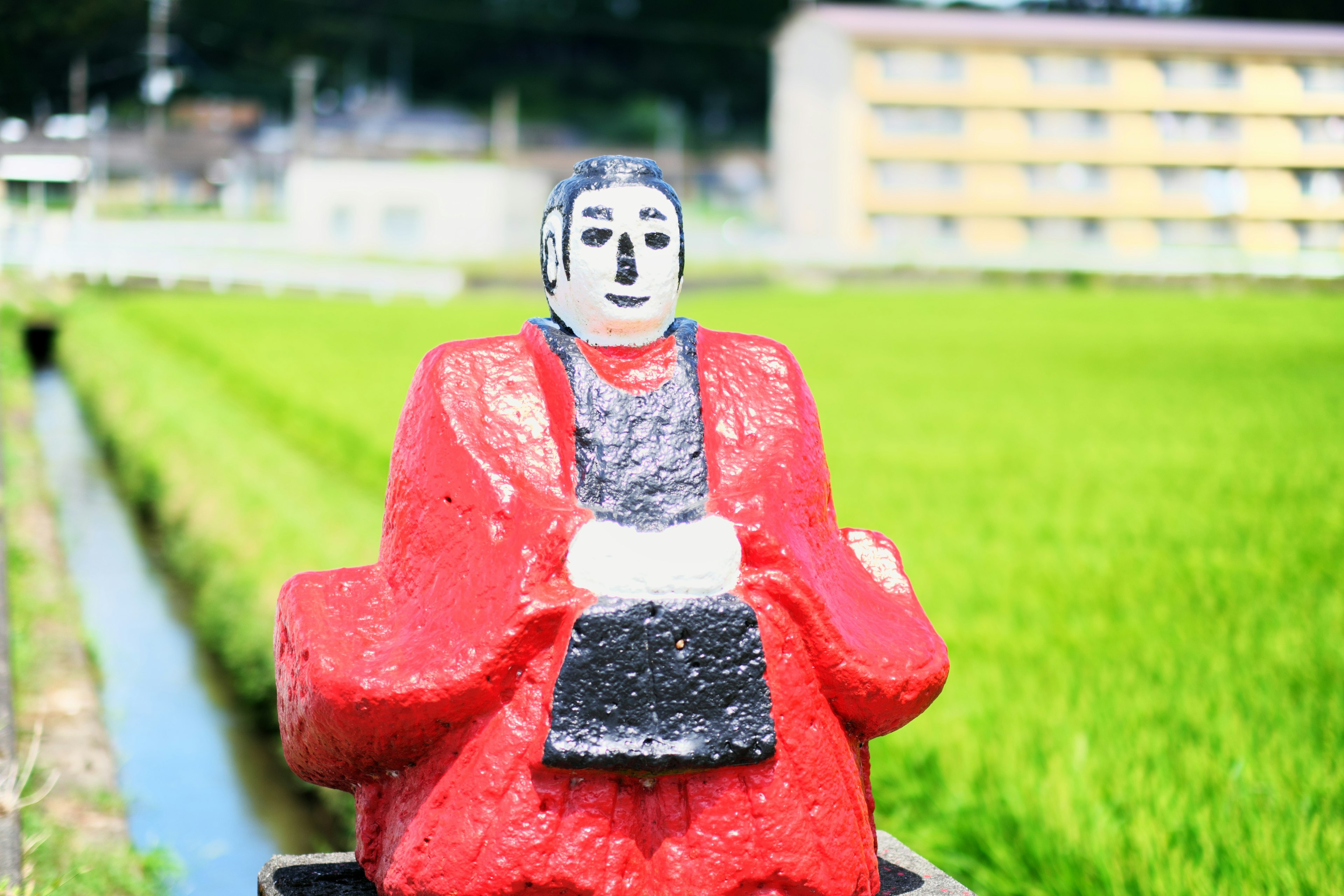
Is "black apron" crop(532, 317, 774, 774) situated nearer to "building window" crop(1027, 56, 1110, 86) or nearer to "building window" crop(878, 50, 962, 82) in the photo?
"building window" crop(878, 50, 962, 82)

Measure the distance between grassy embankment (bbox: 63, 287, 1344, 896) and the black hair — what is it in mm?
2059

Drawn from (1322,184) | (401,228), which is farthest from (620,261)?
(401,228)

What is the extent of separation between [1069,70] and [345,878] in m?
34.1

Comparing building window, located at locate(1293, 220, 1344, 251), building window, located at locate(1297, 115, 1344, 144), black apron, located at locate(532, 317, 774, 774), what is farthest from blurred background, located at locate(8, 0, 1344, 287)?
black apron, located at locate(532, 317, 774, 774)

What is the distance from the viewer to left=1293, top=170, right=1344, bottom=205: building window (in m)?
17.0

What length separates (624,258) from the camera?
2557mm

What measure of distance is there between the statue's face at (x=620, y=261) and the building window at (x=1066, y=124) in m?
33.8

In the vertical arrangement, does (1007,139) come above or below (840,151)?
above

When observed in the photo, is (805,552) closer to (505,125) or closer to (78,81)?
(78,81)

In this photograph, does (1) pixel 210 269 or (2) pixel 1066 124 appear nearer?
(1) pixel 210 269

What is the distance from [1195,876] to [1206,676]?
1922 mm

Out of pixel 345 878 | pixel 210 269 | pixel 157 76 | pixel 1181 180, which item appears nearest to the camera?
pixel 345 878

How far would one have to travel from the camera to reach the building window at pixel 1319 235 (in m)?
22.6

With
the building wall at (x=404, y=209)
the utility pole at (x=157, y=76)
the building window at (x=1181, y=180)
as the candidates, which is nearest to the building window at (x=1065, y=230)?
the building window at (x=1181, y=180)
